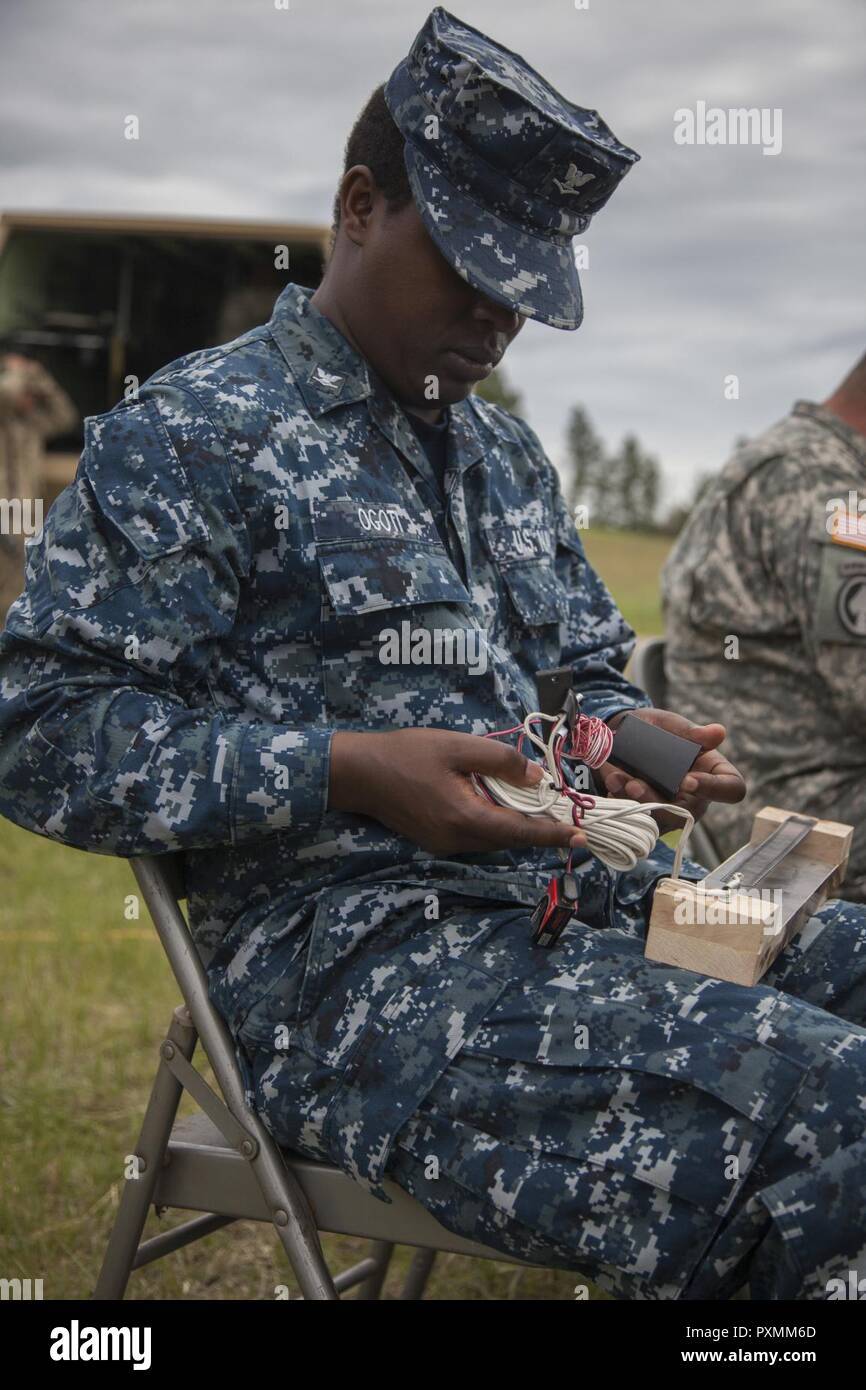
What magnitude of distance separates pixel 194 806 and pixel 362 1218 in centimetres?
55

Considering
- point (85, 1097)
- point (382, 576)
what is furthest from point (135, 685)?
point (85, 1097)

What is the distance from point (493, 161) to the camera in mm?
1838

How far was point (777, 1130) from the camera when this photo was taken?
150 cm

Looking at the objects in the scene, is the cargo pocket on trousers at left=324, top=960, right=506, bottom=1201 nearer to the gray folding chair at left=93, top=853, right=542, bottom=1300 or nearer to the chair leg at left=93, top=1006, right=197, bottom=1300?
the gray folding chair at left=93, top=853, right=542, bottom=1300

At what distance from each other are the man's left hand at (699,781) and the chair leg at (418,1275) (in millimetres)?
1010

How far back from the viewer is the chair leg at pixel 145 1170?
1.83 meters

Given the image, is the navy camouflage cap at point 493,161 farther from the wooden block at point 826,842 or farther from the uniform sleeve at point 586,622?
the wooden block at point 826,842

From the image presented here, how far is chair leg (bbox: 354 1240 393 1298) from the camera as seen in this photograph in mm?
2504

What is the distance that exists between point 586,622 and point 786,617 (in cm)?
85

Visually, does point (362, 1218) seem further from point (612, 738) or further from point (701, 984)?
point (612, 738)

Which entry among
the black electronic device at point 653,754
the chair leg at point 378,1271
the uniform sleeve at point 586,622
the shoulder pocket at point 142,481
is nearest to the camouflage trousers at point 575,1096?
the black electronic device at point 653,754

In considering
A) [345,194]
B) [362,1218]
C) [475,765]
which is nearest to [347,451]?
[345,194]

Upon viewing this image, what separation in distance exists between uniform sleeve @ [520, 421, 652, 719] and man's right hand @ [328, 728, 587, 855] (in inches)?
26.4

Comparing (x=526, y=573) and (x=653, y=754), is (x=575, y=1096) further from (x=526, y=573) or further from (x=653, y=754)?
(x=526, y=573)
